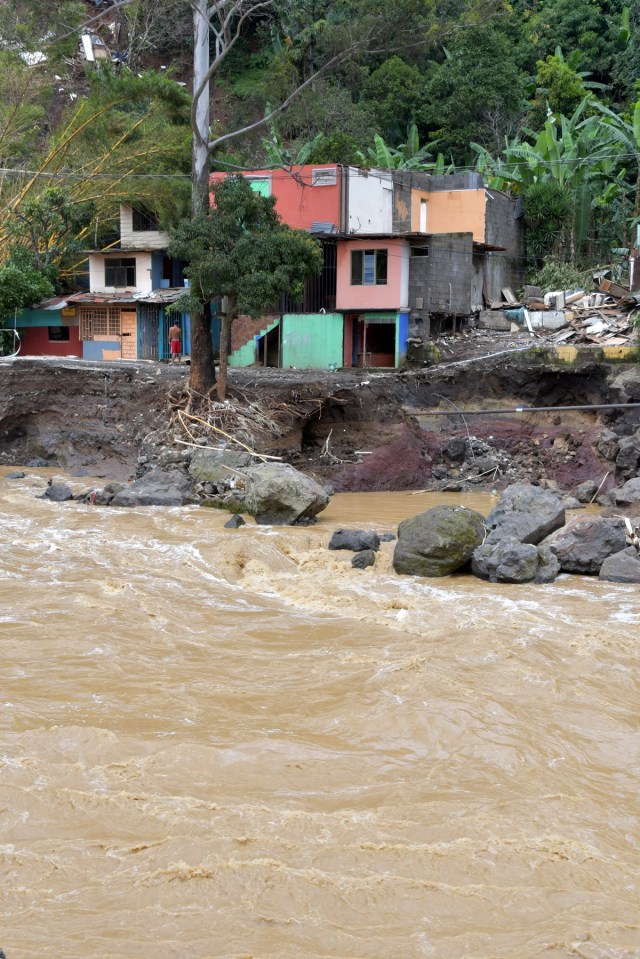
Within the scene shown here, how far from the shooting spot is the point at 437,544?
13875mm

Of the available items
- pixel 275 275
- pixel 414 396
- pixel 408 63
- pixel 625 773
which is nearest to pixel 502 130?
pixel 408 63

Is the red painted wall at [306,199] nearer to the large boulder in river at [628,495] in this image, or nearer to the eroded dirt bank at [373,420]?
the eroded dirt bank at [373,420]

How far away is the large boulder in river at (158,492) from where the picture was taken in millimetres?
19141

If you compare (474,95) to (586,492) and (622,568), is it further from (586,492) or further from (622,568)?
(622,568)

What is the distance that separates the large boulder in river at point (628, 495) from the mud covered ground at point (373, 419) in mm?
2336

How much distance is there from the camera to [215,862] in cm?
630

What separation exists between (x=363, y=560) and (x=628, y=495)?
737 centimetres

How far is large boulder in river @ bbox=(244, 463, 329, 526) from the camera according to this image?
677 inches

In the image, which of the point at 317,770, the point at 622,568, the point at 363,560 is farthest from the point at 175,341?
the point at 317,770

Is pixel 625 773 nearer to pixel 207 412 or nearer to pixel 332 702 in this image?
pixel 332 702

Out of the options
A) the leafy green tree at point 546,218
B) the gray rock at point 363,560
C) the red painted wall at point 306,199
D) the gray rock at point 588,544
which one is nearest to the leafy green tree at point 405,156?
the leafy green tree at point 546,218

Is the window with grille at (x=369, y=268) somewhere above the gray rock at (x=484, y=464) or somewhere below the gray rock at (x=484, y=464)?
above

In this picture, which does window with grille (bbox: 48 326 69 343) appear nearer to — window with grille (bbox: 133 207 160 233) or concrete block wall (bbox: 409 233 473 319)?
window with grille (bbox: 133 207 160 233)

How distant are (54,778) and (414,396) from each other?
19.0 meters
